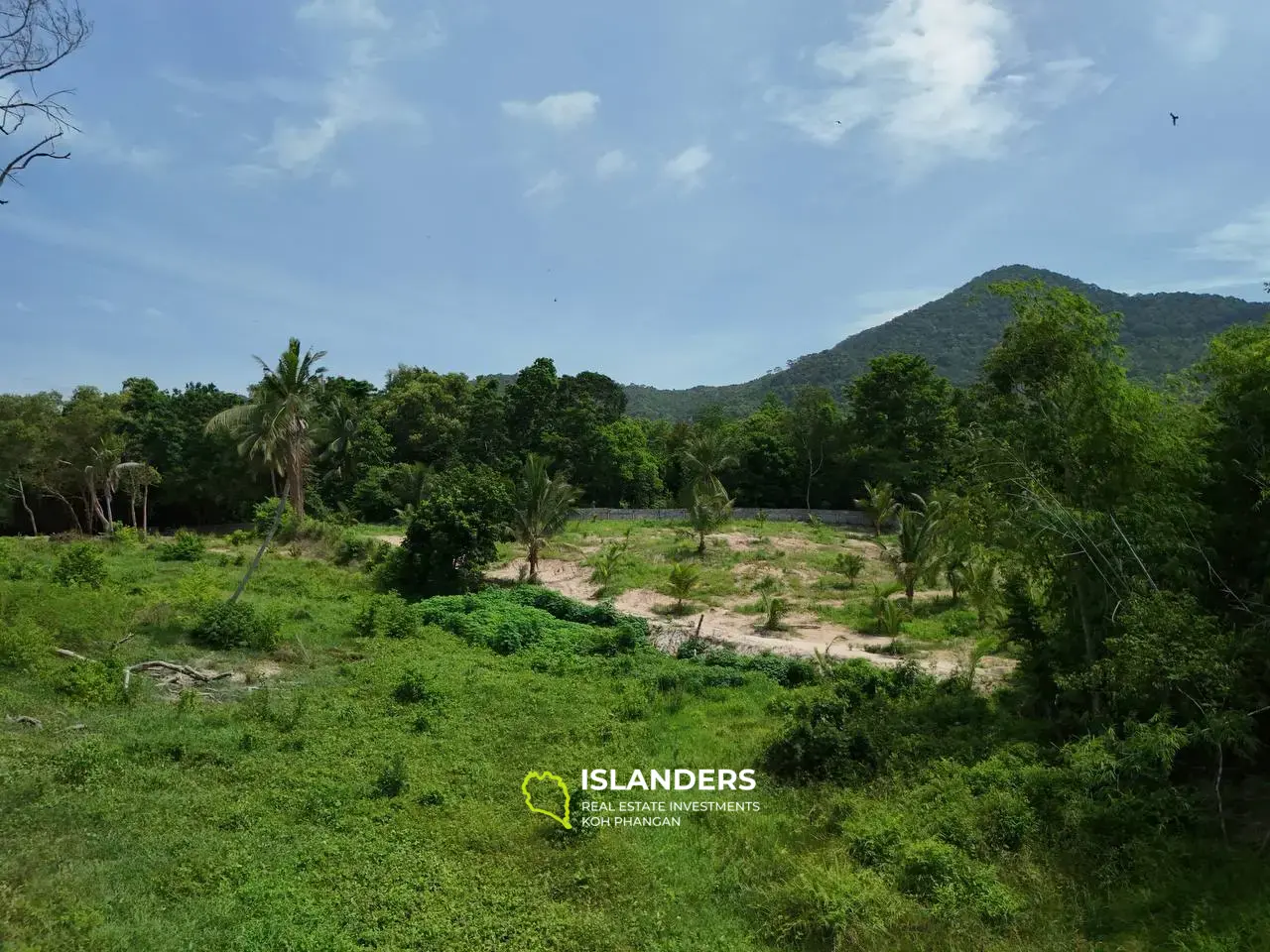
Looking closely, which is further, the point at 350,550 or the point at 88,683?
the point at 350,550

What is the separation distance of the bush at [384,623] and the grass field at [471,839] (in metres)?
3.15

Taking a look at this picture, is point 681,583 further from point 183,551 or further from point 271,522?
point 271,522

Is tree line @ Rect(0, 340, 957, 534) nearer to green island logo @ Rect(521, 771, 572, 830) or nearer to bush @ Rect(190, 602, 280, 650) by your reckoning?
bush @ Rect(190, 602, 280, 650)

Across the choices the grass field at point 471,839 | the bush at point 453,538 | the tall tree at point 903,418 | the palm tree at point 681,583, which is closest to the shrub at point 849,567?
the palm tree at point 681,583

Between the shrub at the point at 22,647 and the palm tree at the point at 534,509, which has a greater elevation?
the palm tree at the point at 534,509

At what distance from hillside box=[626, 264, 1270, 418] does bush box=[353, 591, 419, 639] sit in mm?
61198

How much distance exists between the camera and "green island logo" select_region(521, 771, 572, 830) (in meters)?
7.99

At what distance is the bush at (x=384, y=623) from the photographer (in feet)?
53.6

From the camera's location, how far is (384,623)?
54.4 feet

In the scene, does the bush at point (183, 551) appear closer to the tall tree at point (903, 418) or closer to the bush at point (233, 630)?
the bush at point (233, 630)

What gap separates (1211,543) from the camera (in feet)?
27.1

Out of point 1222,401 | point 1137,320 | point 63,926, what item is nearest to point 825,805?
point 1222,401

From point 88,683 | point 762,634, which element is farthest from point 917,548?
point 88,683

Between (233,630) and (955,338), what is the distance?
108m
